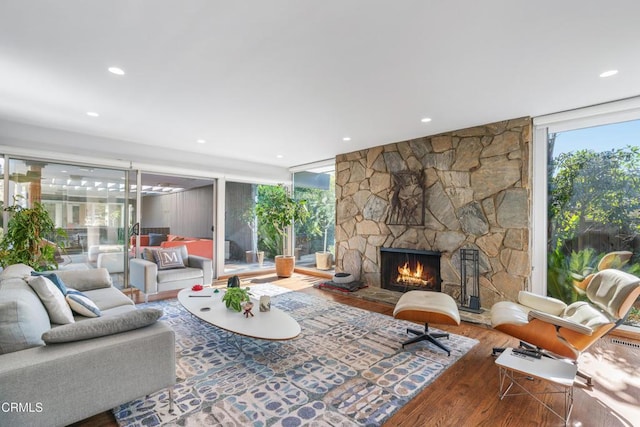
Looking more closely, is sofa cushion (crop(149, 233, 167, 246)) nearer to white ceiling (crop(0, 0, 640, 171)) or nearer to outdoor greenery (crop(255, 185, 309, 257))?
outdoor greenery (crop(255, 185, 309, 257))

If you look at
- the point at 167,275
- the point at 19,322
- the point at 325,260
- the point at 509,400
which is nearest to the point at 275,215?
the point at 325,260

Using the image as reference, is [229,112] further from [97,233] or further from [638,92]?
[638,92]

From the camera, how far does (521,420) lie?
187cm

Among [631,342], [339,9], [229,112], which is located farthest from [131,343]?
[631,342]

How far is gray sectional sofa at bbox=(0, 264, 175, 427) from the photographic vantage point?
141 cm

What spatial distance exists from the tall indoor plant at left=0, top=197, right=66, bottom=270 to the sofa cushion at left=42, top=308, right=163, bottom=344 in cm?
261

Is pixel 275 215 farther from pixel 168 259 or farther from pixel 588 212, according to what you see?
pixel 588 212

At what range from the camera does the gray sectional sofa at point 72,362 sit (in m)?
1.41

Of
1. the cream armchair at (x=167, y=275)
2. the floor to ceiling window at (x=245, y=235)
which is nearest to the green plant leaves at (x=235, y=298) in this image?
the cream armchair at (x=167, y=275)

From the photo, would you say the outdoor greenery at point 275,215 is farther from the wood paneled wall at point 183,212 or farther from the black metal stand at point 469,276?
the black metal stand at point 469,276

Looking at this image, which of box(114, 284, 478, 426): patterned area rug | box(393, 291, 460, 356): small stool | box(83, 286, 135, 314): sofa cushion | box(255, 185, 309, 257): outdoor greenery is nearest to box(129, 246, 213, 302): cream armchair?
box(83, 286, 135, 314): sofa cushion

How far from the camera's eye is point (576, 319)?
2461 millimetres

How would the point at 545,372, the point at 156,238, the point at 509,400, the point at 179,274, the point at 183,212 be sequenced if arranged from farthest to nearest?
the point at 183,212 → the point at 156,238 → the point at 179,274 → the point at 509,400 → the point at 545,372

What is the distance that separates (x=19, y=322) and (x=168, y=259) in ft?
10.3
